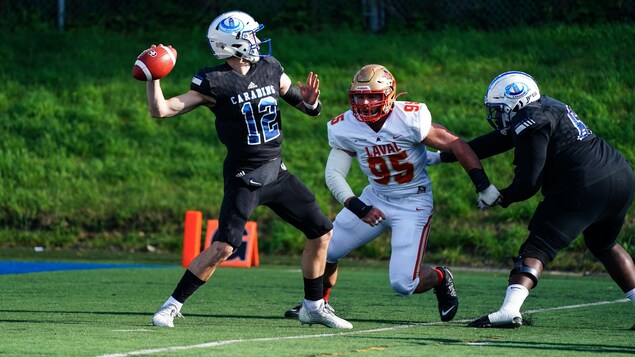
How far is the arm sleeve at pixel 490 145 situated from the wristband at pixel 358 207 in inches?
25.7

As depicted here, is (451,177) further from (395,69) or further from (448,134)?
(448,134)

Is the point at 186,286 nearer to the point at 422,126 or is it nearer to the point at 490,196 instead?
the point at 422,126

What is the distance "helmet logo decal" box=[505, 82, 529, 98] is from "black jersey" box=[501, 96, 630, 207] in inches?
4.1

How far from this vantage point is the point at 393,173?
738 centimetres

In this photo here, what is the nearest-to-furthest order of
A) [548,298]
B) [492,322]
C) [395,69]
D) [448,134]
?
1. [492,322]
2. [448,134]
3. [548,298]
4. [395,69]

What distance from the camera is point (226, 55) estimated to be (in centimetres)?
706

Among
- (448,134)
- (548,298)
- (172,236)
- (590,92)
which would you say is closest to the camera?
(448,134)

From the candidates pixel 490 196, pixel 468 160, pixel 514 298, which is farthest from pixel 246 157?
pixel 514 298

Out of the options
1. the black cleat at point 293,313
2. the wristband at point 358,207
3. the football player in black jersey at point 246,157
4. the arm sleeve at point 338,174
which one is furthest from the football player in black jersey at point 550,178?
the black cleat at point 293,313

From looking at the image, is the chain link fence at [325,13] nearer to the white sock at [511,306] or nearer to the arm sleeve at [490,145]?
the arm sleeve at [490,145]

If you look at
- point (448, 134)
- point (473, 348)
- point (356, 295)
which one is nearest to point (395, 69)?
point (356, 295)

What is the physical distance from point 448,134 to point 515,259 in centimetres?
84

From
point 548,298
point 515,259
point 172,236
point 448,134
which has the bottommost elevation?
point 172,236

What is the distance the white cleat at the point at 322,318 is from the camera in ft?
22.5
